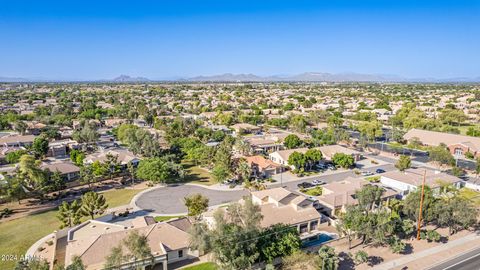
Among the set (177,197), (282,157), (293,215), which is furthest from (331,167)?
(177,197)

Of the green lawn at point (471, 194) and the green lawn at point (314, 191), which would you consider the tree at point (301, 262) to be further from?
the green lawn at point (471, 194)

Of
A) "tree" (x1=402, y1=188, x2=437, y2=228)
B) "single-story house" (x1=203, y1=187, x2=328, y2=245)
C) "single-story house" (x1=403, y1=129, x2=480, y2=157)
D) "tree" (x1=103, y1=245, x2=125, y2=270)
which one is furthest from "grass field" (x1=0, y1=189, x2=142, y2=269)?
"single-story house" (x1=403, y1=129, x2=480, y2=157)

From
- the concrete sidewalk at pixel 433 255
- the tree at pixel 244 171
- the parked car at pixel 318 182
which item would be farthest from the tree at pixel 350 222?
the tree at pixel 244 171

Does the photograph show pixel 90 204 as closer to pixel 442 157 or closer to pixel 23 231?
pixel 23 231

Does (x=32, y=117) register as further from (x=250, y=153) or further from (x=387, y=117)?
(x=387, y=117)

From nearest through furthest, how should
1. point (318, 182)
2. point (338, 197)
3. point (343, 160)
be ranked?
point (338, 197), point (318, 182), point (343, 160)

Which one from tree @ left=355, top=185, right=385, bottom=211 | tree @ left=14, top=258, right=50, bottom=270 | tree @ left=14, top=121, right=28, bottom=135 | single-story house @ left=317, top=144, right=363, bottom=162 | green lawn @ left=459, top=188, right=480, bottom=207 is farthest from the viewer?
tree @ left=14, top=121, right=28, bottom=135

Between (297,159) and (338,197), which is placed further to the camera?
(297,159)

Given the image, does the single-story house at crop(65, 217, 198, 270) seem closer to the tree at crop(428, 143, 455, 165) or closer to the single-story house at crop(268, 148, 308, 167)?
the single-story house at crop(268, 148, 308, 167)
